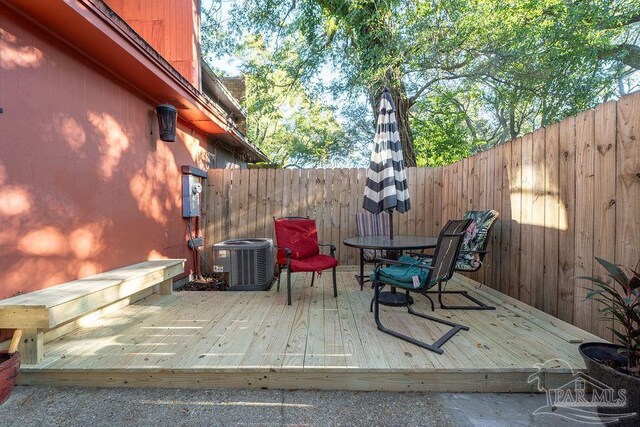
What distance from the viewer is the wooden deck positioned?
1841mm

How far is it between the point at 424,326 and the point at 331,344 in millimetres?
869

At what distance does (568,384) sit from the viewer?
1.81 m

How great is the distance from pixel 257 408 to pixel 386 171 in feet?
8.66

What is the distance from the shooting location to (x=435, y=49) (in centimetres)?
613

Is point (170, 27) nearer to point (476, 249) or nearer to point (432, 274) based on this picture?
point (432, 274)

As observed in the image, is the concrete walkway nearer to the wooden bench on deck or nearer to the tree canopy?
the wooden bench on deck

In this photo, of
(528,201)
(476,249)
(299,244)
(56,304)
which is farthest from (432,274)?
(56,304)

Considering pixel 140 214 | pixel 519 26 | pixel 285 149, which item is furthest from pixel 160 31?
pixel 285 149

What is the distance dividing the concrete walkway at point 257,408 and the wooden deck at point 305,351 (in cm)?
6

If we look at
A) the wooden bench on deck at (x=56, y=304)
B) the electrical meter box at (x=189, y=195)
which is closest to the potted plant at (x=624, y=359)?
the wooden bench on deck at (x=56, y=304)

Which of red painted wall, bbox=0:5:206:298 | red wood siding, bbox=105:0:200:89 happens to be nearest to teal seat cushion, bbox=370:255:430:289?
red painted wall, bbox=0:5:206:298

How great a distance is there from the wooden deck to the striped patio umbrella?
1210 millimetres

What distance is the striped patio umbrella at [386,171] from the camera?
Answer: 3.48m

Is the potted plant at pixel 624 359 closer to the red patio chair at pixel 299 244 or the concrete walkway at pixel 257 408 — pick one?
the concrete walkway at pixel 257 408
